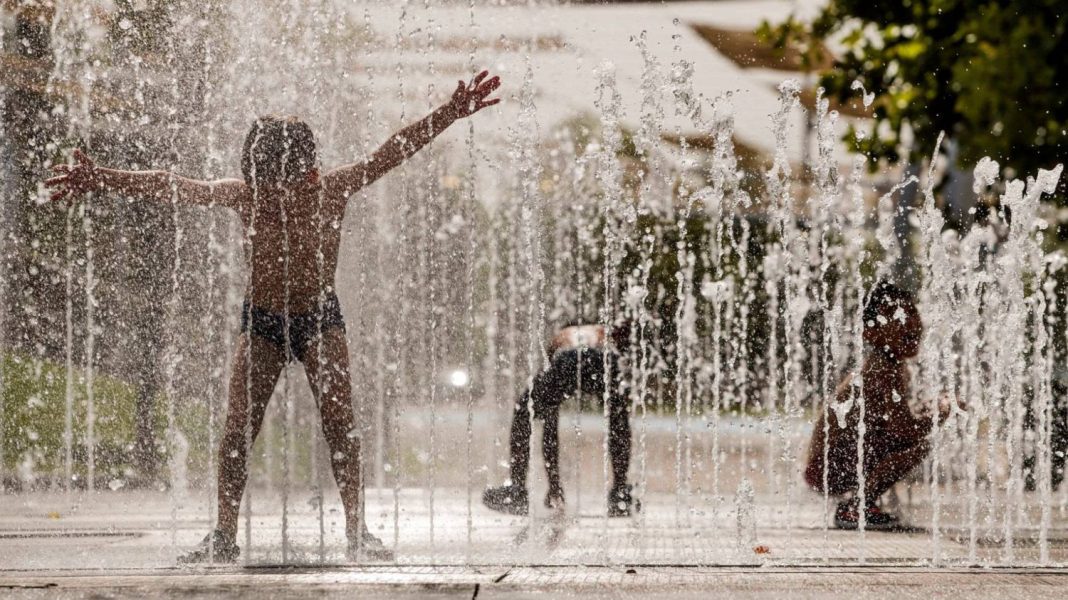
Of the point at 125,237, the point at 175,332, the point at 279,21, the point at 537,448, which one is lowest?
the point at 537,448

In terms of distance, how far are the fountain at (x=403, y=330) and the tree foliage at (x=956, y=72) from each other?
0.95 metres

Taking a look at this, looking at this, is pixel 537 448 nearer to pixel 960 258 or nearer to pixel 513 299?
pixel 513 299

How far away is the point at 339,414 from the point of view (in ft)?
12.2

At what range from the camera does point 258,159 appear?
366 cm

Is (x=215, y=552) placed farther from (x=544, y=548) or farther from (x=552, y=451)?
(x=552, y=451)

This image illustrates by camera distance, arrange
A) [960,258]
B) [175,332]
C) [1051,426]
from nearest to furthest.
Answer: [175,332] < [1051,426] < [960,258]

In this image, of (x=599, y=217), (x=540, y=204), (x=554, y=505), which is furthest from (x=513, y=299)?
(x=554, y=505)

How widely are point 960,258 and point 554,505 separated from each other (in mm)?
5280

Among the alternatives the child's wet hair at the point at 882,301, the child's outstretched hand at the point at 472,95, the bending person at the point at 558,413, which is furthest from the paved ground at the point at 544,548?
the child's outstretched hand at the point at 472,95

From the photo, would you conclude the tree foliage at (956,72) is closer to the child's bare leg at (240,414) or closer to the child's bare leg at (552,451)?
the child's bare leg at (552,451)

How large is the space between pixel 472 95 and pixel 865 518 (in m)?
2.22

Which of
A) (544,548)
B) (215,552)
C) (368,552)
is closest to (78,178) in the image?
(215,552)

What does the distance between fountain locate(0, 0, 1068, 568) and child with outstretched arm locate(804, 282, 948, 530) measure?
2.5 inches

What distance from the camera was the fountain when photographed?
15.2 ft
